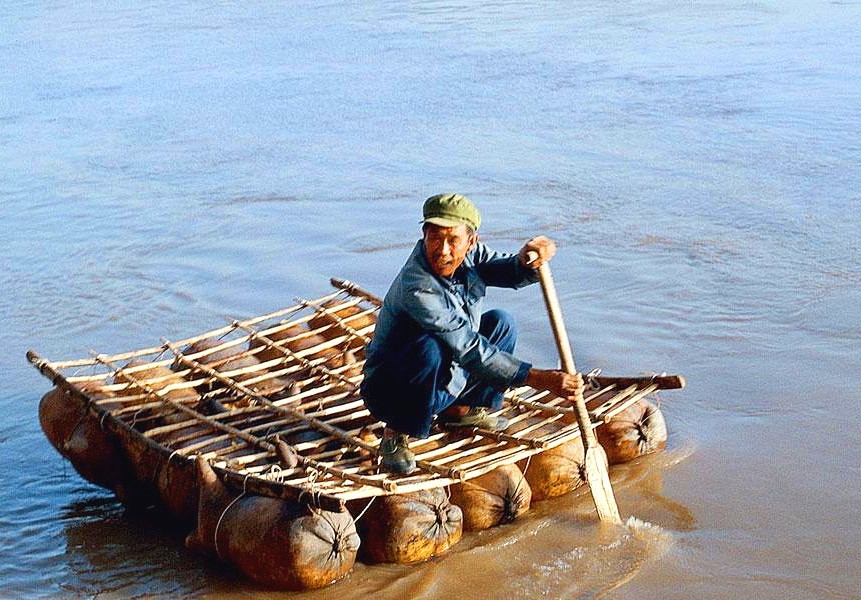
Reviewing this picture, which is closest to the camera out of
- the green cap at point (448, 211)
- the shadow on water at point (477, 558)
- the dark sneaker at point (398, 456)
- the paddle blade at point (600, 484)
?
the green cap at point (448, 211)

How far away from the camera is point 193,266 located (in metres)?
8.06

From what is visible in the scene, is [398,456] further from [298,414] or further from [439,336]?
[298,414]

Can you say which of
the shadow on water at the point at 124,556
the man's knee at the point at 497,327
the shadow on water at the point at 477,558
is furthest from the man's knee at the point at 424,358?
the shadow on water at the point at 124,556

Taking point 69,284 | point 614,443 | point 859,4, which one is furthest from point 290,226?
point 859,4

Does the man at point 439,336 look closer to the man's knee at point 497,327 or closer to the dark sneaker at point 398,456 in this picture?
the dark sneaker at point 398,456

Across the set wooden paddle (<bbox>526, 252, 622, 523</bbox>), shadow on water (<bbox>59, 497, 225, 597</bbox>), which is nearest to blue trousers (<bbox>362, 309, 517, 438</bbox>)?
wooden paddle (<bbox>526, 252, 622, 523</bbox>)

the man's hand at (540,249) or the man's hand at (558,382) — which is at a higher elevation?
the man's hand at (540,249)

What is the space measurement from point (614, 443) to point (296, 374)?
4.68 feet

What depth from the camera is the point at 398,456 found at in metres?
4.33

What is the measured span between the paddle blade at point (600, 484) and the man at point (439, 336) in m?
0.40

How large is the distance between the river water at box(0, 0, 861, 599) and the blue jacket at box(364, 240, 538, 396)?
69cm

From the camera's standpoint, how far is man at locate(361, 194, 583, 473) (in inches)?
162

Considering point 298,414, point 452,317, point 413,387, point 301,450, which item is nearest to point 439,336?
point 452,317

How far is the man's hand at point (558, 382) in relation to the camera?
13.6ft
